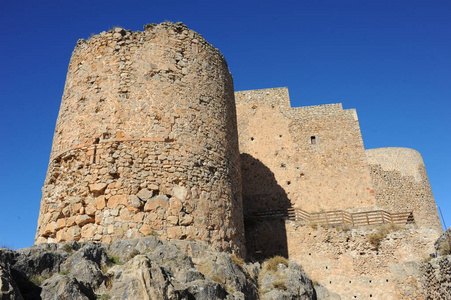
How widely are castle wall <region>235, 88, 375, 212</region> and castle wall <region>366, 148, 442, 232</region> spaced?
1.14 m

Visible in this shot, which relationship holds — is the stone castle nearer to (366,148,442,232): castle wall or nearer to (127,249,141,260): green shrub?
(127,249,141,260): green shrub

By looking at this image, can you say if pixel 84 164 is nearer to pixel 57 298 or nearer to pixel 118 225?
pixel 118 225

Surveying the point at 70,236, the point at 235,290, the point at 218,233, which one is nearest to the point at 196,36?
the point at 218,233

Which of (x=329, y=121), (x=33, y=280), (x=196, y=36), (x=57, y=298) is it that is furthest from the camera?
(x=329, y=121)

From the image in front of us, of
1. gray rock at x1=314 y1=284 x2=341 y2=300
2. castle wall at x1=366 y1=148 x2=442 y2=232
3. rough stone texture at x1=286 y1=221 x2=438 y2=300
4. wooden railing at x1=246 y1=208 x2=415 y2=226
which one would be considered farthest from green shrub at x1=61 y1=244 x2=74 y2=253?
castle wall at x1=366 y1=148 x2=442 y2=232

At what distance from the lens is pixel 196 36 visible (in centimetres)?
1049

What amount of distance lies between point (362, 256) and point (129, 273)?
9.43m

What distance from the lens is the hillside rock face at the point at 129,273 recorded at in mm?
5430

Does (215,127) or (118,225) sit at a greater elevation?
(215,127)

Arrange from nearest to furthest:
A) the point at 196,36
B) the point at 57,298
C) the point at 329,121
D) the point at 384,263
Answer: the point at 57,298 → the point at 196,36 → the point at 384,263 → the point at 329,121

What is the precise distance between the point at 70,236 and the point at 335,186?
13.1 metres

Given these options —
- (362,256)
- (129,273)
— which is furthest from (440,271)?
(129,273)

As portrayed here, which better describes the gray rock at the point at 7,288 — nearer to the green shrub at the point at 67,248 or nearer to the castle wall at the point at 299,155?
the green shrub at the point at 67,248

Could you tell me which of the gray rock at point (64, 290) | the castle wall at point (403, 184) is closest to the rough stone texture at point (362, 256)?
the castle wall at point (403, 184)
